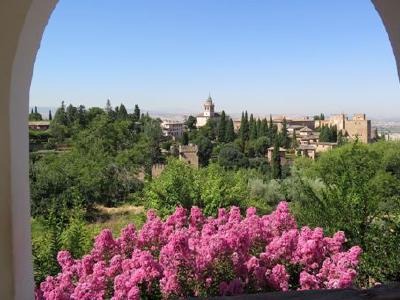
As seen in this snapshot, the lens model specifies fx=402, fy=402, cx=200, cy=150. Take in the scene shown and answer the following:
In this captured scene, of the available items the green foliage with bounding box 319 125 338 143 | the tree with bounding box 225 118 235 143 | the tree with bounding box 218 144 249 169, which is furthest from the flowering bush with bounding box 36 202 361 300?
the green foliage with bounding box 319 125 338 143

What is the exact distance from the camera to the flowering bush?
6.11 ft

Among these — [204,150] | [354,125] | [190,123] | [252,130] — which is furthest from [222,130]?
[354,125]

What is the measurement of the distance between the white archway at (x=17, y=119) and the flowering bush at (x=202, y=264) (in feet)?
2.59

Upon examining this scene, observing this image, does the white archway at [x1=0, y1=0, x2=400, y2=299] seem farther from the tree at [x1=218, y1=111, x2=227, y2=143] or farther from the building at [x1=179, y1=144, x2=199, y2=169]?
the tree at [x1=218, y1=111, x2=227, y2=143]

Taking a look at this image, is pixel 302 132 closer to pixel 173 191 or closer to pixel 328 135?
pixel 328 135

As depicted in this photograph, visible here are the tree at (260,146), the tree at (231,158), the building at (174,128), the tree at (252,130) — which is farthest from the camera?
the building at (174,128)

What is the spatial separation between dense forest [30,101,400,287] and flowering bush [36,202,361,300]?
0.83m

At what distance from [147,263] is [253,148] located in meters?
41.8

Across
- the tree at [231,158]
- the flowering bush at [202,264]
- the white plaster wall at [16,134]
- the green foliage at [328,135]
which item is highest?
the white plaster wall at [16,134]

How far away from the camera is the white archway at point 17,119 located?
0.98 metres

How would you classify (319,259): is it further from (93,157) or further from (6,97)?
(93,157)

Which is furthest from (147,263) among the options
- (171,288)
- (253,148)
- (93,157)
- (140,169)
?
(253,148)

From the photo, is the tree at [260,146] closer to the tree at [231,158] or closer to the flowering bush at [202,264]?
the tree at [231,158]

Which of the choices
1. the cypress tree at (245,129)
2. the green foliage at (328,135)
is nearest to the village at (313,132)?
the green foliage at (328,135)
